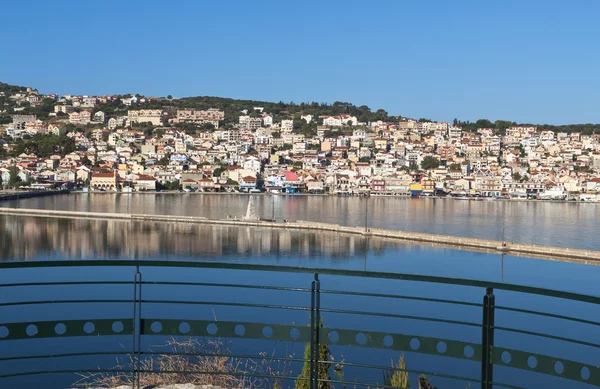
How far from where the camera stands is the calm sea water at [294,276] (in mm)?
7020

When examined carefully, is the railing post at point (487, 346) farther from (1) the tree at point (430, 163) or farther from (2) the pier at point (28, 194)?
(1) the tree at point (430, 163)

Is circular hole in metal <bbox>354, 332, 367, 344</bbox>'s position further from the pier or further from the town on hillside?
the town on hillside

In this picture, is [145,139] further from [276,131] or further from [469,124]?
[469,124]

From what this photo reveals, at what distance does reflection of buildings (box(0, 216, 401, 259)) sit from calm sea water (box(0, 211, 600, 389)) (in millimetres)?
31

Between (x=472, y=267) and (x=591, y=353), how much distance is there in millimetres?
7920

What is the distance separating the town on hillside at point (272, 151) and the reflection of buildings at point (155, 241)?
83.9 ft

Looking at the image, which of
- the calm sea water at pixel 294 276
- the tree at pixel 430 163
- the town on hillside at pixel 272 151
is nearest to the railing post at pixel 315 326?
the calm sea water at pixel 294 276

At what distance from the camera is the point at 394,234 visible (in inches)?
844

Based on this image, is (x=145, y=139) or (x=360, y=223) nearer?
(x=360, y=223)

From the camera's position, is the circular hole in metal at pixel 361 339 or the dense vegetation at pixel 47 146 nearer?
the circular hole in metal at pixel 361 339

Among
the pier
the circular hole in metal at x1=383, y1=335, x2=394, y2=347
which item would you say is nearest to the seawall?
the pier

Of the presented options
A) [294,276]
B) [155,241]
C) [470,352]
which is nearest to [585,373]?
[470,352]

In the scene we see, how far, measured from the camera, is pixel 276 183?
52875 mm

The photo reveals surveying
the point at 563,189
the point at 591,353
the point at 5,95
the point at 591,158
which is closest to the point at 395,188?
the point at 563,189
